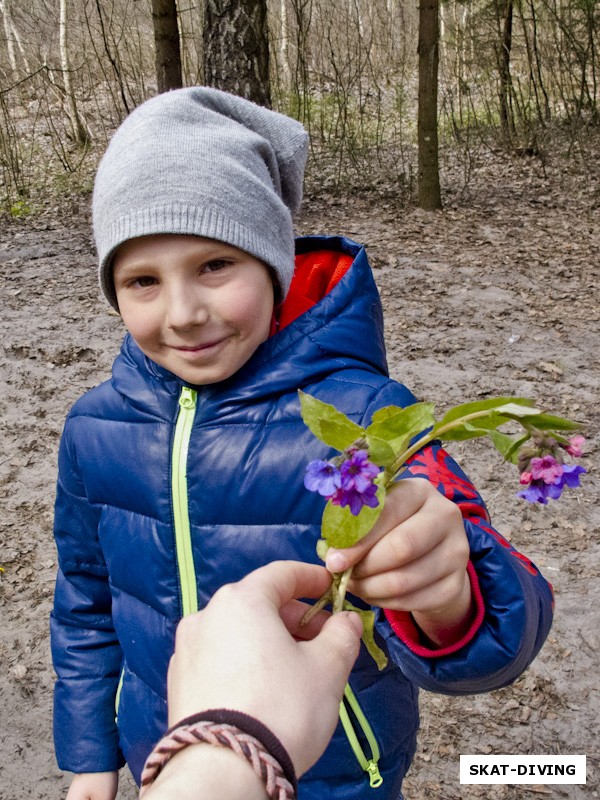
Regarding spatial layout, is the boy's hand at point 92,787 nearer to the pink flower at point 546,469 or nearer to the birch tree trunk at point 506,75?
the pink flower at point 546,469

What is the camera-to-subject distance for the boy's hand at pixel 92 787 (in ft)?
5.65

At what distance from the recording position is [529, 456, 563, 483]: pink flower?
0.86m

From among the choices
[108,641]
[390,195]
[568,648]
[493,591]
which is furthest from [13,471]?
[390,195]

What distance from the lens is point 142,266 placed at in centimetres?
137

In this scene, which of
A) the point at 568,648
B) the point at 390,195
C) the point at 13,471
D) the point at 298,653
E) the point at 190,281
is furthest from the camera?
the point at 390,195

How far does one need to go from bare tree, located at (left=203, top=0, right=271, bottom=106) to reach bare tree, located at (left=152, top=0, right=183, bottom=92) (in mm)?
713

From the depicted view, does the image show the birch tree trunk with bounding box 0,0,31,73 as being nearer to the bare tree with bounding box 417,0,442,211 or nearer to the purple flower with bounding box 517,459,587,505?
the bare tree with bounding box 417,0,442,211

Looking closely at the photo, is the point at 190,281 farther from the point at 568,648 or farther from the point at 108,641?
the point at 568,648

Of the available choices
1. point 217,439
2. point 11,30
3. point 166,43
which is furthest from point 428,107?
point 11,30

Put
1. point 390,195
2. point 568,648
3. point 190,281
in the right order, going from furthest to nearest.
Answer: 1. point 390,195
2. point 568,648
3. point 190,281

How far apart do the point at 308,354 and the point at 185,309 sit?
29 cm

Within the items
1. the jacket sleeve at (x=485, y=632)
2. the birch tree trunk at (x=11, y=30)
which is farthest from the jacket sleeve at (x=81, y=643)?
the birch tree trunk at (x=11, y=30)

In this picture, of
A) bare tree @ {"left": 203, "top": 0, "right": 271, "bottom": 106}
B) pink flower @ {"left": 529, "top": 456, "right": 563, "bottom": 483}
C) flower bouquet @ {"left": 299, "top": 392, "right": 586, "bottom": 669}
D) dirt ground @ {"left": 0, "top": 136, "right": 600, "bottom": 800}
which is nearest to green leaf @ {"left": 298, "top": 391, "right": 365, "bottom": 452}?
flower bouquet @ {"left": 299, "top": 392, "right": 586, "bottom": 669}

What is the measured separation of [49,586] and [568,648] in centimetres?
234
